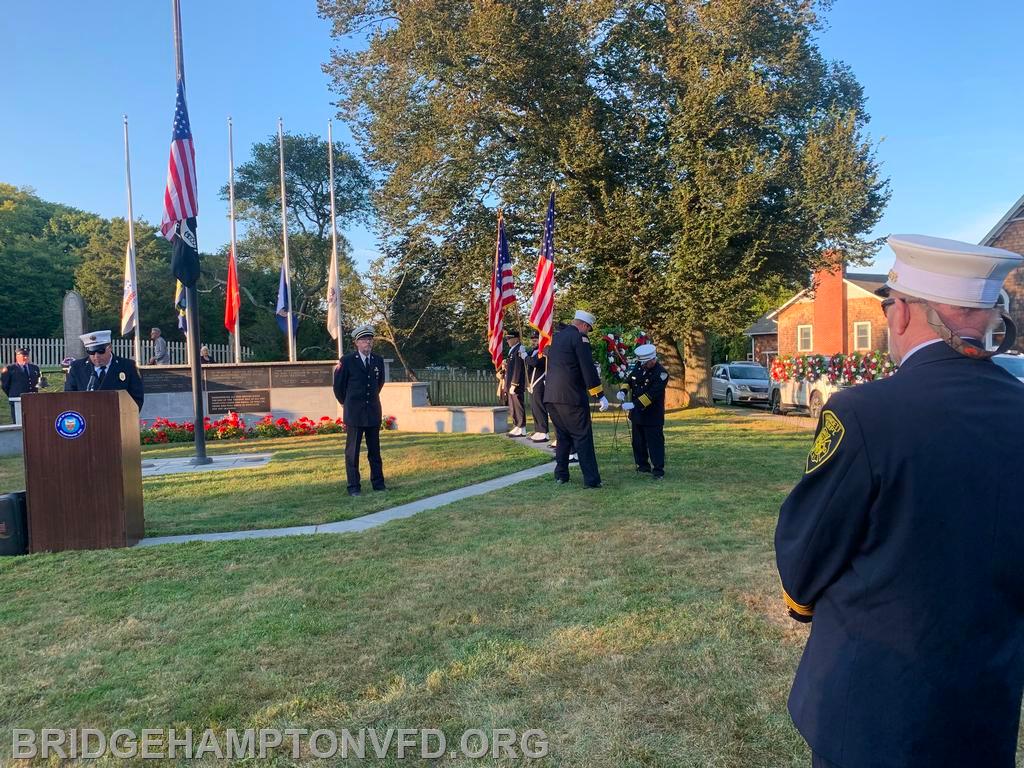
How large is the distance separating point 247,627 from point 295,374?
13.6 meters

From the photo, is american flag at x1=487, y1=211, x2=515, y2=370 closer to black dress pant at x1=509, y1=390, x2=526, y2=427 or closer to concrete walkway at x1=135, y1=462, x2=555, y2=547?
black dress pant at x1=509, y1=390, x2=526, y2=427

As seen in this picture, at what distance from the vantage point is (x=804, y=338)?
39188 mm

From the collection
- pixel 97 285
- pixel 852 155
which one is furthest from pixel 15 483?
pixel 97 285

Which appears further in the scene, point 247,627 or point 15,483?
point 15,483

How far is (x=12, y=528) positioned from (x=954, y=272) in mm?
6820

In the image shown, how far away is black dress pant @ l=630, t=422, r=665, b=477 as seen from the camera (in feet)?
30.1

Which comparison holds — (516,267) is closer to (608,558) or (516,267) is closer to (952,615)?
(608,558)

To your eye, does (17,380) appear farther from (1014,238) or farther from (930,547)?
(1014,238)

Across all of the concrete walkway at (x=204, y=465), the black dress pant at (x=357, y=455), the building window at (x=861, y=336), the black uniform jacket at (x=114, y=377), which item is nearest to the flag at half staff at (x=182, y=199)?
the black uniform jacket at (x=114, y=377)

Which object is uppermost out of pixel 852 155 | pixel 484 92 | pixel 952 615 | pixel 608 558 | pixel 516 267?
pixel 484 92

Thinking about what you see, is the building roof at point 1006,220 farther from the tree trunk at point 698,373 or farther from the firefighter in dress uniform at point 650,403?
the firefighter in dress uniform at point 650,403

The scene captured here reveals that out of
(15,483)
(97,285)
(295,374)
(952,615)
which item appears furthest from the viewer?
(97,285)

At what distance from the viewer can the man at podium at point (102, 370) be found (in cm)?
867

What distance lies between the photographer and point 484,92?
18.9 m
